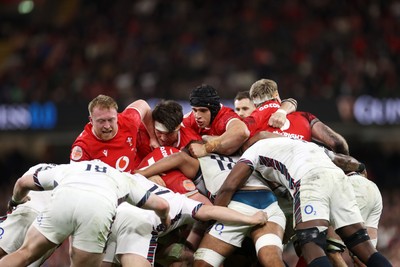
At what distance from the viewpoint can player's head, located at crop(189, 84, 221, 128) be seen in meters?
8.20

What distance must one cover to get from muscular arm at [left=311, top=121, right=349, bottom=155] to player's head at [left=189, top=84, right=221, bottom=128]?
0.95 meters

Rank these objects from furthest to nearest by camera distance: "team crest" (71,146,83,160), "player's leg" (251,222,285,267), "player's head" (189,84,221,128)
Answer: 1. "player's head" (189,84,221,128)
2. "team crest" (71,146,83,160)
3. "player's leg" (251,222,285,267)

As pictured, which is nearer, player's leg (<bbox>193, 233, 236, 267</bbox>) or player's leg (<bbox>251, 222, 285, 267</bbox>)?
player's leg (<bbox>251, 222, 285, 267</bbox>)

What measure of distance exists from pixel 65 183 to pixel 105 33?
12.1 metres

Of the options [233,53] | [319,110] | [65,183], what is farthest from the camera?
[233,53]

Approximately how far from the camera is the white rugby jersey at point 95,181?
6.93 m

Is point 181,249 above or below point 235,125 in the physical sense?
below

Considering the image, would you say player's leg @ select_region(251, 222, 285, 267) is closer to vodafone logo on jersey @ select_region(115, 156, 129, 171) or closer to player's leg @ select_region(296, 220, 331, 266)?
player's leg @ select_region(296, 220, 331, 266)

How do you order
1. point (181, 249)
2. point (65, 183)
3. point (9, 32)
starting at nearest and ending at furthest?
point (65, 183) → point (181, 249) → point (9, 32)

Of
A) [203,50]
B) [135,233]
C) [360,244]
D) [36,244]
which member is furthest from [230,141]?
[203,50]

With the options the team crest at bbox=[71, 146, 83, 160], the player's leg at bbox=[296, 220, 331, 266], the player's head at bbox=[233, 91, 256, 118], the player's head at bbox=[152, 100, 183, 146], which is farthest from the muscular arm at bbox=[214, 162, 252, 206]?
the player's head at bbox=[233, 91, 256, 118]

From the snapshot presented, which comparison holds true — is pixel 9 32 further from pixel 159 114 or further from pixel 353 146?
pixel 159 114

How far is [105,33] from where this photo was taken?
18.8 meters

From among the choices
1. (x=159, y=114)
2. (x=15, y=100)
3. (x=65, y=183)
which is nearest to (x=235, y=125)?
(x=159, y=114)
